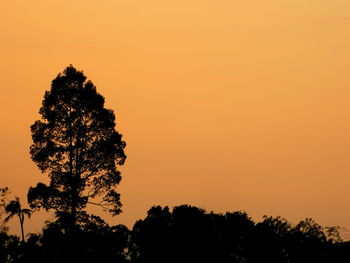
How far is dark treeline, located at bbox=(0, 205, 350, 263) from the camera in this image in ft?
364

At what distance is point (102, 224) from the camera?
90.2m

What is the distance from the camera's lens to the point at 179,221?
116 metres

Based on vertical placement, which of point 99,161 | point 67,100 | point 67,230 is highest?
point 67,100

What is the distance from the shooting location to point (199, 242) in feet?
374

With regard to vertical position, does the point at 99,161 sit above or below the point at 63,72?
below

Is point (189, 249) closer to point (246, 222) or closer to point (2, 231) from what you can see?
point (246, 222)

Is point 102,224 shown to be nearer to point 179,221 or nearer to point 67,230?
point 67,230

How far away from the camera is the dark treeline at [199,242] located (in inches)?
4363

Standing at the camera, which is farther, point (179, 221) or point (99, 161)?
point (179, 221)

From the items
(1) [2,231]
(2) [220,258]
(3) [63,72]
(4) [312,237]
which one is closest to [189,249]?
A: (2) [220,258]

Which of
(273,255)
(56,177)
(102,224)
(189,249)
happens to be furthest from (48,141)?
(273,255)

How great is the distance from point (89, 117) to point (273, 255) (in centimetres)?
3486

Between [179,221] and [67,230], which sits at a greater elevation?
[179,221]

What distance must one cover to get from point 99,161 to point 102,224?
6.36 m
